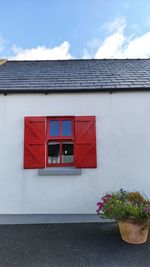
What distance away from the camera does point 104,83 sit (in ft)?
18.4

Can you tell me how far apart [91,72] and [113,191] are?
162 inches

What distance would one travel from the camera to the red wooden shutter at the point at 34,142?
16.7ft

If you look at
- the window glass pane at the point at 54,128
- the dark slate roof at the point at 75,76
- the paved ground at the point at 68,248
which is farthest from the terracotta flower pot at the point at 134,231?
the dark slate roof at the point at 75,76

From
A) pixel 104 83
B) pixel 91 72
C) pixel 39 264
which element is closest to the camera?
pixel 39 264

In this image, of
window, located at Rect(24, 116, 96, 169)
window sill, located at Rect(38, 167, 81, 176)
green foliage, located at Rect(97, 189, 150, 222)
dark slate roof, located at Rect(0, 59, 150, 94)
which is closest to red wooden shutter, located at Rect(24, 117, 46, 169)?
window, located at Rect(24, 116, 96, 169)

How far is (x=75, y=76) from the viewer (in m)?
6.43

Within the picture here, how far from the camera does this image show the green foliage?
369 centimetres

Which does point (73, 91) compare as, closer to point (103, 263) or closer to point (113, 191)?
point (113, 191)

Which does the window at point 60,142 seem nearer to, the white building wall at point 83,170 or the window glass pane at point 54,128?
the window glass pane at point 54,128

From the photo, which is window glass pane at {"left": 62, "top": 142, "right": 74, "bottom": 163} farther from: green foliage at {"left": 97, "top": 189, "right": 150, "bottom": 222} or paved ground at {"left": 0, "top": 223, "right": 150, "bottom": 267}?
paved ground at {"left": 0, "top": 223, "right": 150, "bottom": 267}

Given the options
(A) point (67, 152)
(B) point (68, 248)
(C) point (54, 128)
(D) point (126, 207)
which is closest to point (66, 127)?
(C) point (54, 128)

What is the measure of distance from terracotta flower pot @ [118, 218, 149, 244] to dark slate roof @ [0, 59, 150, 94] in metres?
3.31

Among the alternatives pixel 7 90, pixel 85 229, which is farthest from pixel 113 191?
pixel 7 90

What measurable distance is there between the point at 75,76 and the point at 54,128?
83.3 inches
